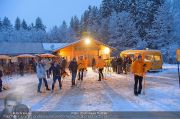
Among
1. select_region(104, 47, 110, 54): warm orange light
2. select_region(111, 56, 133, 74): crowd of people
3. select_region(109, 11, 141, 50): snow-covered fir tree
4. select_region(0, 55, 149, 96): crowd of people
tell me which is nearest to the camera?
select_region(0, 55, 149, 96): crowd of people

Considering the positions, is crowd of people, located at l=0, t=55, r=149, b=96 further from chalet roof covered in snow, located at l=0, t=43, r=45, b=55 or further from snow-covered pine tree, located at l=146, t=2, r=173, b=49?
snow-covered pine tree, located at l=146, t=2, r=173, b=49

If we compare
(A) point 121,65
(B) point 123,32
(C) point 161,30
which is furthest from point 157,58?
(B) point 123,32

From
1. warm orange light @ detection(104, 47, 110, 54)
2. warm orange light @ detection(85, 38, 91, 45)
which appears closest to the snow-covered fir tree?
warm orange light @ detection(104, 47, 110, 54)

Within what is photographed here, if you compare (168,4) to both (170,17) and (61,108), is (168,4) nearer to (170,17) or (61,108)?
(170,17)

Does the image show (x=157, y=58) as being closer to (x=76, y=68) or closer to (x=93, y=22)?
(x=76, y=68)

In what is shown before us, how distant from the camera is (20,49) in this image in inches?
2547

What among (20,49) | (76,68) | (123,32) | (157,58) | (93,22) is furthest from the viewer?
(93,22)

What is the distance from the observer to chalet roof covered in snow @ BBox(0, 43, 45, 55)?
63.6 m

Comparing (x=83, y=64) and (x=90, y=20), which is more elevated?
(x=90, y=20)

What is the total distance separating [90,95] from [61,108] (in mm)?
4000

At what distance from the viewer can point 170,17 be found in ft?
237

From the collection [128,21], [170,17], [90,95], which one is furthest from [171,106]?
[128,21]

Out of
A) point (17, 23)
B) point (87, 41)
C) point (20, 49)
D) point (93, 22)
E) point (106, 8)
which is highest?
point (17, 23)

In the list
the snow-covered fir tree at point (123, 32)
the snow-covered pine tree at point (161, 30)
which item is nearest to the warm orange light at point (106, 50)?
the snow-covered pine tree at point (161, 30)
